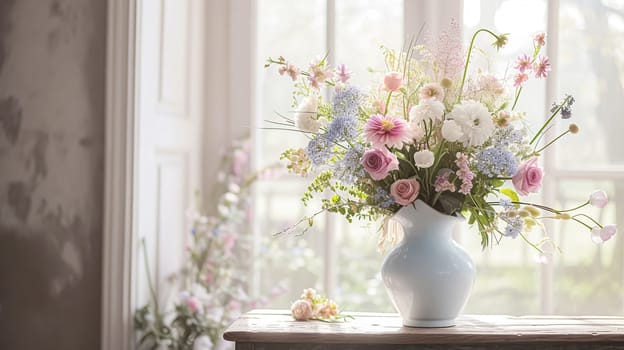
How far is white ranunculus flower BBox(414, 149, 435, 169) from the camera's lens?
160 cm

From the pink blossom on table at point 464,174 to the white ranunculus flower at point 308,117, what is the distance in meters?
0.34

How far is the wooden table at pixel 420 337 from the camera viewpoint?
1656 mm

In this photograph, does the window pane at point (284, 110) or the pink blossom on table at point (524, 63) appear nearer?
the pink blossom on table at point (524, 63)

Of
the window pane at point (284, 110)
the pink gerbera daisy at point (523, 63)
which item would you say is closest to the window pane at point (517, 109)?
the window pane at point (284, 110)

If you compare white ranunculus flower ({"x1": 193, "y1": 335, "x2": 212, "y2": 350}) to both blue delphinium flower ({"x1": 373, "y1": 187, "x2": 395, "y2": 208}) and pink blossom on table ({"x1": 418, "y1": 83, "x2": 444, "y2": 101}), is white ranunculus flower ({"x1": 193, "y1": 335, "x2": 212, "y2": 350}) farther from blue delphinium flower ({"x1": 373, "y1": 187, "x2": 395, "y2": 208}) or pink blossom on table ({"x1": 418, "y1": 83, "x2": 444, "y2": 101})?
pink blossom on table ({"x1": 418, "y1": 83, "x2": 444, "y2": 101})

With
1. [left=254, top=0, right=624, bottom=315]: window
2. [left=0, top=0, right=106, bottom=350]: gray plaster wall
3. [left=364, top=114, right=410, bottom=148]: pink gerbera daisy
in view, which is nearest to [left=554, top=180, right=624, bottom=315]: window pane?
[left=254, top=0, right=624, bottom=315]: window

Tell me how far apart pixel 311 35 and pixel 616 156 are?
111 centimetres

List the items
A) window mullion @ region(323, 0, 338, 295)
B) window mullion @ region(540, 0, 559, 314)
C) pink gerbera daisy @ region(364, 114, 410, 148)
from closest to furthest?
pink gerbera daisy @ region(364, 114, 410, 148) → window mullion @ region(540, 0, 559, 314) → window mullion @ region(323, 0, 338, 295)

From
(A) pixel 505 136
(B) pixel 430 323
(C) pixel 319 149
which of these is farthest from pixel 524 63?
(B) pixel 430 323

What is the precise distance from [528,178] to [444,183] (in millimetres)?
185

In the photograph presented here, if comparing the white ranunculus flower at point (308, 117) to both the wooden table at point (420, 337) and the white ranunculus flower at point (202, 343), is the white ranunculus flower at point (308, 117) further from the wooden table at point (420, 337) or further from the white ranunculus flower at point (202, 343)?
the white ranunculus flower at point (202, 343)

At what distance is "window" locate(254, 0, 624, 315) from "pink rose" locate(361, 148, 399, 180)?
92cm

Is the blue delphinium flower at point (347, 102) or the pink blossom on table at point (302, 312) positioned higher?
the blue delphinium flower at point (347, 102)

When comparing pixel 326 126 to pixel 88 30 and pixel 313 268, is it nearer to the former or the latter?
pixel 88 30
